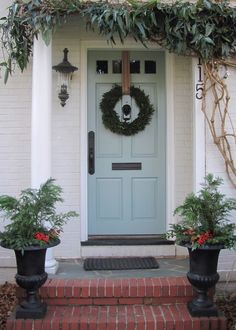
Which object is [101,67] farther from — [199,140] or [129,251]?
[129,251]

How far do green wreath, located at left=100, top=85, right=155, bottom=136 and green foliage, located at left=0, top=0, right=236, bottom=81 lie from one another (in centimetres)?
92

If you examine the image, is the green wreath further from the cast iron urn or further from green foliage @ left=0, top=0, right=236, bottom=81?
the cast iron urn

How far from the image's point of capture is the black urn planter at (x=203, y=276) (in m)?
3.59

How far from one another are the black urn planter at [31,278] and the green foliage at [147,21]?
193cm

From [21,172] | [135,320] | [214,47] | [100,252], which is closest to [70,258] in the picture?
[100,252]

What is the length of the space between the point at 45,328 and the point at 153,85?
9.50 ft

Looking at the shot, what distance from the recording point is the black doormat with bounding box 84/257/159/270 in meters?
4.54

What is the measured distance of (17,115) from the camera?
4.83 m

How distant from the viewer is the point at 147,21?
4.16m

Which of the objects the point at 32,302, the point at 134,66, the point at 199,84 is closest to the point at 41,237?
the point at 32,302

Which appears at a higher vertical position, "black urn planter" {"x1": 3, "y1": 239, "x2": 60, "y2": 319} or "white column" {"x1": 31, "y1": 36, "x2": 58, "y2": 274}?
"white column" {"x1": 31, "y1": 36, "x2": 58, "y2": 274}

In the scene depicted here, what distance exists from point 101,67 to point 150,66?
0.56m

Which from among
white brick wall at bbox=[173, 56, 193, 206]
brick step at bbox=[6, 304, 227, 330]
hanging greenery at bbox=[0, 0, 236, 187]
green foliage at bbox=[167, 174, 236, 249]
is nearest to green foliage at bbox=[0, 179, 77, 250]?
brick step at bbox=[6, 304, 227, 330]

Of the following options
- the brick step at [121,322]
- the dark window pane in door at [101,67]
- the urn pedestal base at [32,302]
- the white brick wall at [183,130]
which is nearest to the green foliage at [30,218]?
the urn pedestal base at [32,302]
